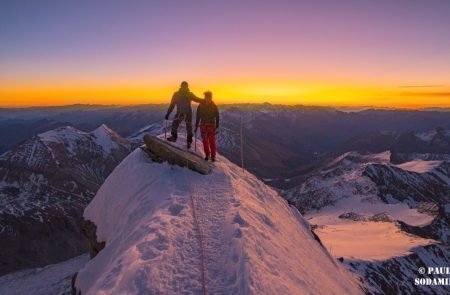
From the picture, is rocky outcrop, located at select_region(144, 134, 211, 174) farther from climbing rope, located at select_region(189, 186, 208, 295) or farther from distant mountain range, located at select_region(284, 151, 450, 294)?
distant mountain range, located at select_region(284, 151, 450, 294)

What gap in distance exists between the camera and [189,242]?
1170 cm

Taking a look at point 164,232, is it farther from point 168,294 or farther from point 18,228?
point 18,228

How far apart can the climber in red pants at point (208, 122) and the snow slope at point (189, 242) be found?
9.03ft

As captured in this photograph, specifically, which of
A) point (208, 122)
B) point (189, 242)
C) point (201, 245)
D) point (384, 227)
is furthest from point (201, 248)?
point (384, 227)

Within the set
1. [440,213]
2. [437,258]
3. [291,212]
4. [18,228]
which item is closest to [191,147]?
[291,212]

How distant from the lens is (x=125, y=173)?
21125 millimetres

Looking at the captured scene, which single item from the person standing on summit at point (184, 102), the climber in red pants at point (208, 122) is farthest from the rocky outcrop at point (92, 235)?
the person standing on summit at point (184, 102)

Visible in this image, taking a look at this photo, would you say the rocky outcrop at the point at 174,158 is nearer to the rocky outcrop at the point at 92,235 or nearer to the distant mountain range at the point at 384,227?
the rocky outcrop at the point at 92,235

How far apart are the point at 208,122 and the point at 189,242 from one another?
11.8 m

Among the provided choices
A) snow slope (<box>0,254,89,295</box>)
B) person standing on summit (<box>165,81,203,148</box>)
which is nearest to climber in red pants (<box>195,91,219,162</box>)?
person standing on summit (<box>165,81,203,148</box>)

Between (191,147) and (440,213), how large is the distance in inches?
6275

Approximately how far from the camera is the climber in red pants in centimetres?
2247

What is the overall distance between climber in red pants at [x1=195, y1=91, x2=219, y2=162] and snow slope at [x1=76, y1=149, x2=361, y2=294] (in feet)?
9.03

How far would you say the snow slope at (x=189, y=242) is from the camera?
9656 millimetres
